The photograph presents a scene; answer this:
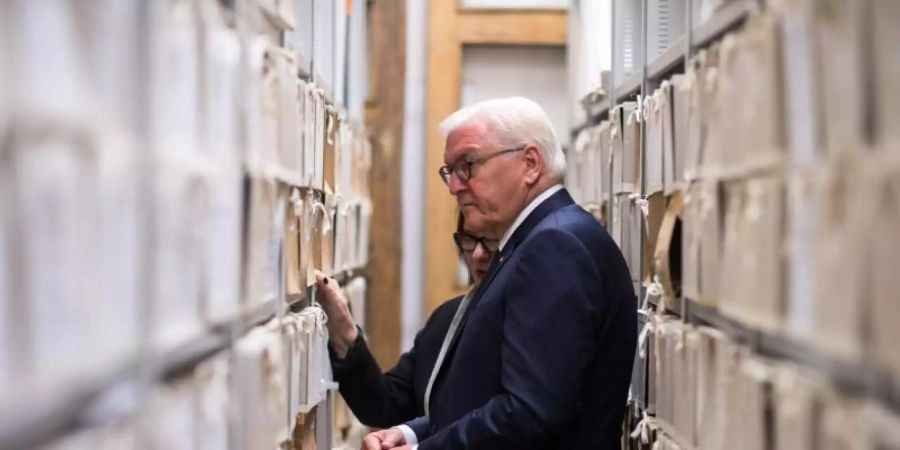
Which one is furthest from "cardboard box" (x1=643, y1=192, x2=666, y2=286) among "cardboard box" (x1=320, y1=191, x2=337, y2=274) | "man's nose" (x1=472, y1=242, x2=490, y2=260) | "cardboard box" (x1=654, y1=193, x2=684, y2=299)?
"cardboard box" (x1=320, y1=191, x2=337, y2=274)

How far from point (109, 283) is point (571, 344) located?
1059mm

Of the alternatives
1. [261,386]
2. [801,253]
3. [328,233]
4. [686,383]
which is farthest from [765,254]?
[328,233]

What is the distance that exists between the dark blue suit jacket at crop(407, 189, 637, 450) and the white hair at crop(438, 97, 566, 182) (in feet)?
0.36

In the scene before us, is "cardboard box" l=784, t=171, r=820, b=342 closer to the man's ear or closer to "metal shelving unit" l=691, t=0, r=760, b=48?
"metal shelving unit" l=691, t=0, r=760, b=48

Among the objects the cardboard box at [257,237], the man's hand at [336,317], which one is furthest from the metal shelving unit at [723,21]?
the man's hand at [336,317]

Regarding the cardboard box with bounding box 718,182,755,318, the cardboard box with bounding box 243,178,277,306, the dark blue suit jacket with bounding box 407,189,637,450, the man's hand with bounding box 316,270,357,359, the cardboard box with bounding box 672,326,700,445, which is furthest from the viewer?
the man's hand with bounding box 316,270,357,359

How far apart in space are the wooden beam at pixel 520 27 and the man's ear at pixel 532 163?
2.39 m

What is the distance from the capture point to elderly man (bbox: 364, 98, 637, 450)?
1760 millimetres

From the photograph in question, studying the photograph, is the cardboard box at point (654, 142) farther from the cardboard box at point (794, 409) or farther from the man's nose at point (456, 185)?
the cardboard box at point (794, 409)

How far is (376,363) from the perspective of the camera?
235cm

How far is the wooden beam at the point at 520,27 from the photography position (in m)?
4.31

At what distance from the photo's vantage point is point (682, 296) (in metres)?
1.78

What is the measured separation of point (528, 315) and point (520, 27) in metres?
2.75

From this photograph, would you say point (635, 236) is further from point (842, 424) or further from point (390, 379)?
point (842, 424)
